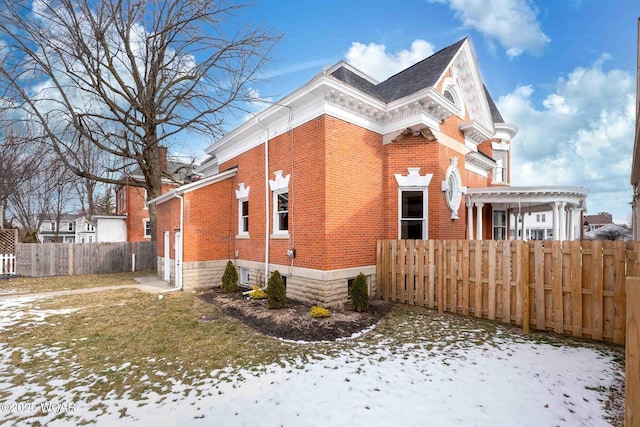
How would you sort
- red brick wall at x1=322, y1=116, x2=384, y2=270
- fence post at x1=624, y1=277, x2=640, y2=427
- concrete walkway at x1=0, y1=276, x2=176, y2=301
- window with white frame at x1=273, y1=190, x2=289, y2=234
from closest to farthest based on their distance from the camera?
fence post at x1=624, y1=277, x2=640, y2=427 < red brick wall at x1=322, y1=116, x2=384, y2=270 < window with white frame at x1=273, y1=190, x2=289, y2=234 < concrete walkway at x1=0, y1=276, x2=176, y2=301

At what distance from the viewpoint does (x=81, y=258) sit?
1633cm

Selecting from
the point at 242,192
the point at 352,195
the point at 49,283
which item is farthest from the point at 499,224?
the point at 49,283

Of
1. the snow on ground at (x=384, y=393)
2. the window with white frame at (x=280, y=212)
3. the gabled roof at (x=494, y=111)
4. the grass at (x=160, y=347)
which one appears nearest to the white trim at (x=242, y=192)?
the window with white frame at (x=280, y=212)

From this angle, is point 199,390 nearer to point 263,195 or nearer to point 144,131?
point 263,195

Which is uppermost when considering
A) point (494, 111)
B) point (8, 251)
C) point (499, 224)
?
point (494, 111)

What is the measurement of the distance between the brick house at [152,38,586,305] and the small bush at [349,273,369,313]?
0.71m

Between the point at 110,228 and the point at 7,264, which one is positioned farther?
the point at 110,228

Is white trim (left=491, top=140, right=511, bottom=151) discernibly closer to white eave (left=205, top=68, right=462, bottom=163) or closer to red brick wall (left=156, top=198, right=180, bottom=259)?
white eave (left=205, top=68, right=462, bottom=163)

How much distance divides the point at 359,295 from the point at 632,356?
6.03 meters

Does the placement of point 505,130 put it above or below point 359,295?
above

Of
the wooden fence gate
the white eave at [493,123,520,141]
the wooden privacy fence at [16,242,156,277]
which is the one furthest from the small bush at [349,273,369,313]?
the wooden fence gate

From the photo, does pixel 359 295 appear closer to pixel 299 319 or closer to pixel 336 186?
pixel 299 319

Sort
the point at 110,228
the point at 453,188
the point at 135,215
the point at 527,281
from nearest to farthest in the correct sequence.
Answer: the point at 527,281 → the point at 453,188 → the point at 110,228 → the point at 135,215

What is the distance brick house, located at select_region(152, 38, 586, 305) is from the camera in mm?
8531
